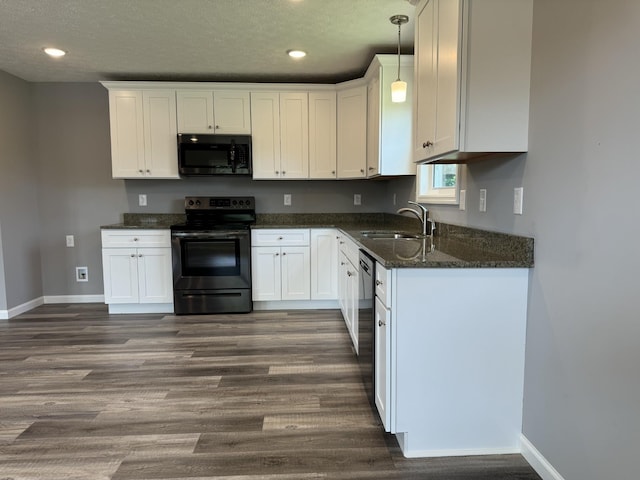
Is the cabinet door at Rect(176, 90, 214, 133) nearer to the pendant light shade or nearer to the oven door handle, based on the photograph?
the oven door handle

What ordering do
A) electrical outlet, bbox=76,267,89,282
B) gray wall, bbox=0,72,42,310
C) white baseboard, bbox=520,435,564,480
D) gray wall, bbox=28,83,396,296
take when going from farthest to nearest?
electrical outlet, bbox=76,267,89,282 < gray wall, bbox=28,83,396,296 < gray wall, bbox=0,72,42,310 < white baseboard, bbox=520,435,564,480

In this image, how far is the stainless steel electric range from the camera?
147 inches

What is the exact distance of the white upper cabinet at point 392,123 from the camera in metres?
3.16

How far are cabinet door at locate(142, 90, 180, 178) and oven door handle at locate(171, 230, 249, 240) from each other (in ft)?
2.21

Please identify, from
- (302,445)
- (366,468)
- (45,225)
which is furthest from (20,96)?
(366,468)

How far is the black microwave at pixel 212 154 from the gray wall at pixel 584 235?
2.81 meters

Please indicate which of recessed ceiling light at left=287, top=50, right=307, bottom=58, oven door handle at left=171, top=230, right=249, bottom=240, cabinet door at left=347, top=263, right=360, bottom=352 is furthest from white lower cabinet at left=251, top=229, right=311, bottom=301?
recessed ceiling light at left=287, top=50, right=307, bottom=58

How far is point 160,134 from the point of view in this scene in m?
3.91

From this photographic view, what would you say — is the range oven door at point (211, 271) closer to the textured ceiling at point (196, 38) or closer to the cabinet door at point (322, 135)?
the cabinet door at point (322, 135)

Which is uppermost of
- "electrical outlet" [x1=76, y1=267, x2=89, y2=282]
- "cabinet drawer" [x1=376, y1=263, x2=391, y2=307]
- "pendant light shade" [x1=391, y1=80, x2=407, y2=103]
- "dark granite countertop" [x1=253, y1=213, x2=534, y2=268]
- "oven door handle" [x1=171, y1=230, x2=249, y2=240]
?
"pendant light shade" [x1=391, y1=80, x2=407, y2=103]

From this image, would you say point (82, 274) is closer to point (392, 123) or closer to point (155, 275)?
point (155, 275)

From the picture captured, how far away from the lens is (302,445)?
5.92ft

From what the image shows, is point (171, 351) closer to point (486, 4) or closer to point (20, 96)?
point (486, 4)

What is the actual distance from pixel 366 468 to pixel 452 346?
0.64 metres
